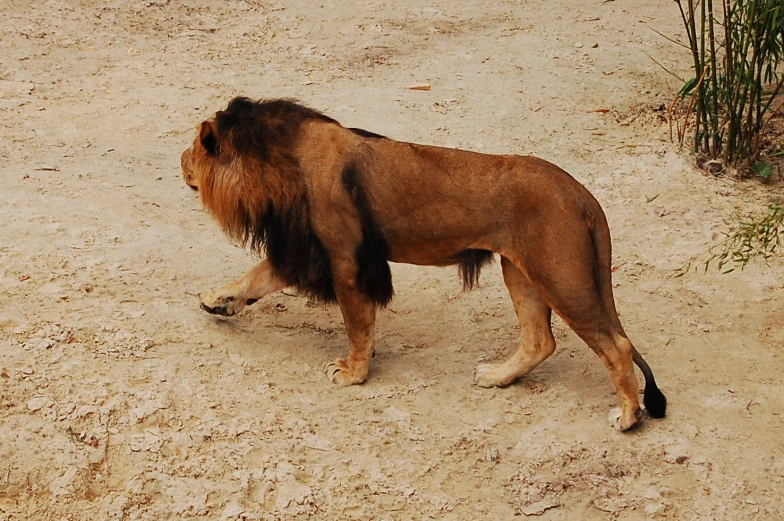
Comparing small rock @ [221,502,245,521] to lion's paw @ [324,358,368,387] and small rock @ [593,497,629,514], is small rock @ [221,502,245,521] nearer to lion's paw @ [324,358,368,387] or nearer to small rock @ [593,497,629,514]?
lion's paw @ [324,358,368,387]

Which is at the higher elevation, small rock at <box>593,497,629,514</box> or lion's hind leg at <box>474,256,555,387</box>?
lion's hind leg at <box>474,256,555,387</box>

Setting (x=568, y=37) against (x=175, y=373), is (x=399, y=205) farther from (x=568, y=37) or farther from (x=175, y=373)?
(x=568, y=37)

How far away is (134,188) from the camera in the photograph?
754cm

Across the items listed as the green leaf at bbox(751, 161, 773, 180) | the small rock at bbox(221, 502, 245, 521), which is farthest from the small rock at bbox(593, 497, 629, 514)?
the green leaf at bbox(751, 161, 773, 180)

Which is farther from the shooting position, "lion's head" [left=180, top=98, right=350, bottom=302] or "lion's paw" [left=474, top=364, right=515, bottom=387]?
"lion's paw" [left=474, top=364, right=515, bottom=387]

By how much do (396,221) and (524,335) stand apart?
980mm

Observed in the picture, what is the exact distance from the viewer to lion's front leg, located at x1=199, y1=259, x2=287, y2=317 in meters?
5.66

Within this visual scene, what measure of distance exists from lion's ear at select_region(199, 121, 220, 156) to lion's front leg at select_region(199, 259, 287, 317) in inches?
27.5

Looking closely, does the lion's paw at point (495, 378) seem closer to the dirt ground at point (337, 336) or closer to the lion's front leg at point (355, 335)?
the dirt ground at point (337, 336)

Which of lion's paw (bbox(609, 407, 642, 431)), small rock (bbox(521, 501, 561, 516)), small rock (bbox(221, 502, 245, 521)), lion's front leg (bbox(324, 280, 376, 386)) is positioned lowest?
small rock (bbox(521, 501, 561, 516))

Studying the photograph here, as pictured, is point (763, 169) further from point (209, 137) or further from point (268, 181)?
point (209, 137)

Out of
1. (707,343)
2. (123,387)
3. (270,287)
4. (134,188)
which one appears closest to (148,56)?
(134,188)

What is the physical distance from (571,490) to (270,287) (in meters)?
2.04

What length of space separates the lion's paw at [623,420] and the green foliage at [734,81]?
Answer: 3849 millimetres
